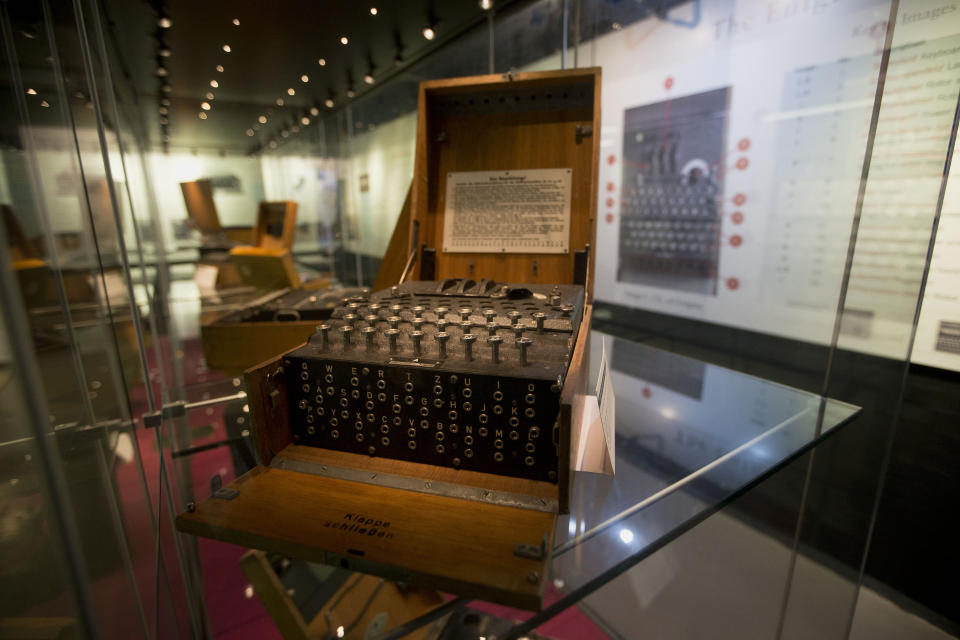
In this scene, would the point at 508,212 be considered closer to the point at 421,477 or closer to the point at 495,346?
the point at 495,346

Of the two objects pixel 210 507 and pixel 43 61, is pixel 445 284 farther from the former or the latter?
pixel 43 61

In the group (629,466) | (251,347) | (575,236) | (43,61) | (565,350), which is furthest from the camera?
(251,347)

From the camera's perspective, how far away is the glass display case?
0.75 m

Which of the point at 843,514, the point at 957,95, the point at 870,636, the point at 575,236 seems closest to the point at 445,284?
the point at 575,236

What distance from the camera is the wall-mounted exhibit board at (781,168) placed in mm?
1531

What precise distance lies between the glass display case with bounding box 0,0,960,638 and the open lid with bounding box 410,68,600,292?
187mm

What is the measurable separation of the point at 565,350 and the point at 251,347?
1413 mm

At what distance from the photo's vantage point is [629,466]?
4.27 feet

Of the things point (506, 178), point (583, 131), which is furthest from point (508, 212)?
point (583, 131)

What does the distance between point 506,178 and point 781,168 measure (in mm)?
1303

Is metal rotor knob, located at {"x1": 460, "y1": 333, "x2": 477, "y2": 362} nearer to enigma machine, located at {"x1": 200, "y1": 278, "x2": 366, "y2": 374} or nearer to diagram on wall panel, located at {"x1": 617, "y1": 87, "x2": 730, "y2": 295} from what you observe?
enigma machine, located at {"x1": 200, "y1": 278, "x2": 366, "y2": 374}

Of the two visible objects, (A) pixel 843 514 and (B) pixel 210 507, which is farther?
(A) pixel 843 514

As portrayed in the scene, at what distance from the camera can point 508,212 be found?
5.78ft

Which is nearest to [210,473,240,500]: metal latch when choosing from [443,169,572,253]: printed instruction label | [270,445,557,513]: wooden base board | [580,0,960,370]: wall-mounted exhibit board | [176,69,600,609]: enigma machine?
[176,69,600,609]: enigma machine
